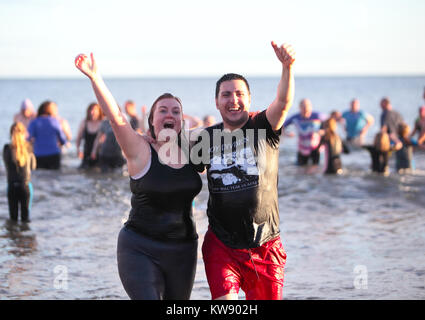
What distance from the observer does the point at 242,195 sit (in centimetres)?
448

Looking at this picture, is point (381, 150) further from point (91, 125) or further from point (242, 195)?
point (242, 195)

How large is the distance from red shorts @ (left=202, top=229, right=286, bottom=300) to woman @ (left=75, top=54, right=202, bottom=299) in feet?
0.54

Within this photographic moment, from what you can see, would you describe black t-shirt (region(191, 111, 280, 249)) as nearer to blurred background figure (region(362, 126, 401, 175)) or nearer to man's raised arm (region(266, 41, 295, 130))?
man's raised arm (region(266, 41, 295, 130))

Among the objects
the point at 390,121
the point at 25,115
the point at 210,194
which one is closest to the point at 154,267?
the point at 210,194

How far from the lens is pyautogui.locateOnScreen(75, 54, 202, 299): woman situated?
4.28 meters

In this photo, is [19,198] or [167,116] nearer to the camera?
[167,116]

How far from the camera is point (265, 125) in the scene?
4.57 m

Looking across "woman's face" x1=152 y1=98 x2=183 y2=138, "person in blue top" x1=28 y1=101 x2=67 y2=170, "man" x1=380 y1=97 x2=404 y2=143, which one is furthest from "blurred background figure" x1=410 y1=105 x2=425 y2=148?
"woman's face" x1=152 y1=98 x2=183 y2=138

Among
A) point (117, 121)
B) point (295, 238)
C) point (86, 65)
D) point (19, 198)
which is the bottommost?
point (295, 238)

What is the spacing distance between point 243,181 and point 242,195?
96 millimetres

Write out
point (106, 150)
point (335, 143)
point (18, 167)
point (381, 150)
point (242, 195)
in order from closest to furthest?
point (242, 195) < point (18, 167) < point (106, 150) < point (335, 143) < point (381, 150)

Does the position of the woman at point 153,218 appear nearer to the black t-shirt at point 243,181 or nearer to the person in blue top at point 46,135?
the black t-shirt at point 243,181

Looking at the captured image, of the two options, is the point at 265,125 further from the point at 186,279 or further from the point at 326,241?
the point at 326,241
